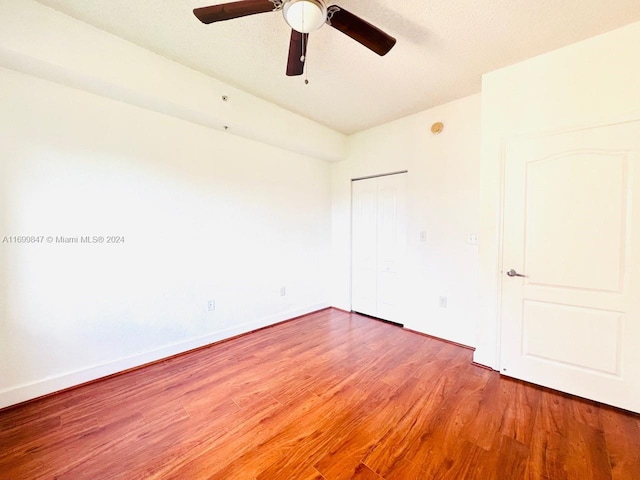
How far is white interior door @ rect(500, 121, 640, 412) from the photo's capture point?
178 cm

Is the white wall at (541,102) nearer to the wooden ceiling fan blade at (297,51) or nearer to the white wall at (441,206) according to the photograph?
the white wall at (441,206)

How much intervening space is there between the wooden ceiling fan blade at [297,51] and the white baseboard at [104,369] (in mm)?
2640

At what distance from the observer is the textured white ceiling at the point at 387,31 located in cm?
166

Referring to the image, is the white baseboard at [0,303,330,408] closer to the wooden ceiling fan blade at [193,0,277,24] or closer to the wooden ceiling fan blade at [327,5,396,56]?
the wooden ceiling fan blade at [193,0,277,24]

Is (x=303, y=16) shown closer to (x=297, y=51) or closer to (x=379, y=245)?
(x=297, y=51)

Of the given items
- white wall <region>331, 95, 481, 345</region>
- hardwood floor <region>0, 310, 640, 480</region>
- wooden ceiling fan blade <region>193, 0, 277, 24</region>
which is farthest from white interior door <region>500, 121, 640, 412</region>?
wooden ceiling fan blade <region>193, 0, 277, 24</region>

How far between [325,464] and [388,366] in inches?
46.0

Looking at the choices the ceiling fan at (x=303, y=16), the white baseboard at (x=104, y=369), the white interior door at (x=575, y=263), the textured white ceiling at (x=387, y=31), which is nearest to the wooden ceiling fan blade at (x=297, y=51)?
the ceiling fan at (x=303, y=16)

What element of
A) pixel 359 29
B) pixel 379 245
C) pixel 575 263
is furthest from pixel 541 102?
pixel 379 245

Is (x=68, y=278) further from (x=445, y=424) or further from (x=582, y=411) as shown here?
(x=582, y=411)

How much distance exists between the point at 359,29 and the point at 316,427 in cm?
243

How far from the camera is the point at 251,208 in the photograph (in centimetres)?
314

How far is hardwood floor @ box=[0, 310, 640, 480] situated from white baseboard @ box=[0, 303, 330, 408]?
0.26ft

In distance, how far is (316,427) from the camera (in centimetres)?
165
